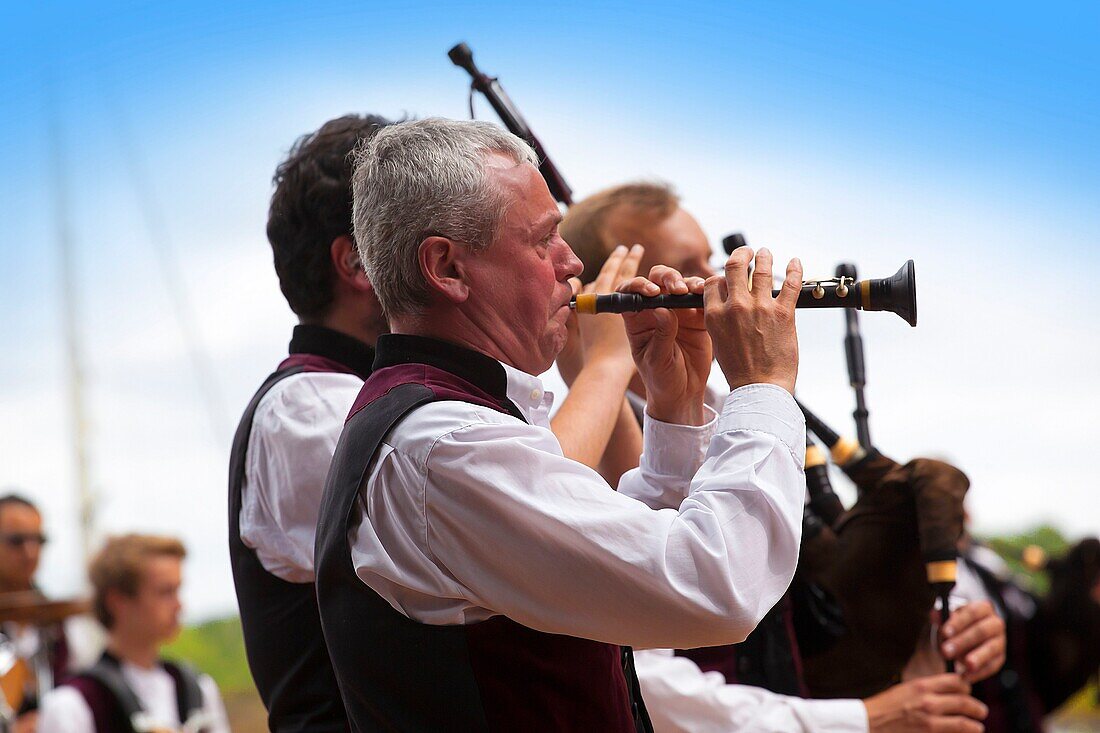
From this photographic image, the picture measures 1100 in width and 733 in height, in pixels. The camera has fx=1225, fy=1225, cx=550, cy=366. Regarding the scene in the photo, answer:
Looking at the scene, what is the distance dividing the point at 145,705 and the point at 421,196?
3.32 metres

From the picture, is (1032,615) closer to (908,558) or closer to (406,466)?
(908,558)

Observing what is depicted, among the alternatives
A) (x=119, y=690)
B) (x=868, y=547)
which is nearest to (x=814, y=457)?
(x=868, y=547)

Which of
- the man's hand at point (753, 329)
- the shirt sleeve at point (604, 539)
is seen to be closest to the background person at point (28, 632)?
the shirt sleeve at point (604, 539)

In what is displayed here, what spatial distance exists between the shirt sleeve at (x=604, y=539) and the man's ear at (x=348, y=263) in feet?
2.53

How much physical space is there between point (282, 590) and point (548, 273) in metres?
0.70

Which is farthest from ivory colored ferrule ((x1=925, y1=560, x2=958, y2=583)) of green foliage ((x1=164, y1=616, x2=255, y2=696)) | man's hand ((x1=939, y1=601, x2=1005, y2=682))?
green foliage ((x1=164, y1=616, x2=255, y2=696))

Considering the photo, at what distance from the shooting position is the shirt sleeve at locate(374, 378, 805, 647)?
1.34 m

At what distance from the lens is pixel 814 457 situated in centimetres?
259

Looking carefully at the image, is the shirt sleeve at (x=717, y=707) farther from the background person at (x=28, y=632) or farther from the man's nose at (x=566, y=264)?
the background person at (x=28, y=632)

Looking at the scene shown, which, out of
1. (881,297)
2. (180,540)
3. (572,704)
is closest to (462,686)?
(572,704)

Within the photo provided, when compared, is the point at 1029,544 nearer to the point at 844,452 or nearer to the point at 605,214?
the point at 844,452

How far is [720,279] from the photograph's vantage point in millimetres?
1568

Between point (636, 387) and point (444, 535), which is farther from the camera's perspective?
point (636, 387)

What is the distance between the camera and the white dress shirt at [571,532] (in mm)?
1344
